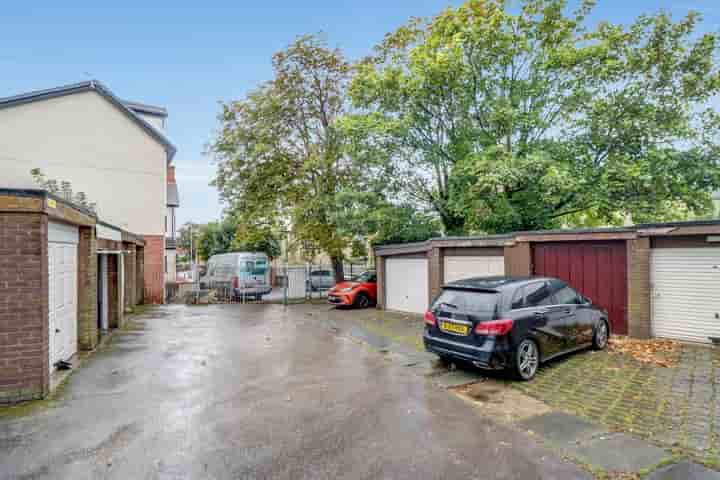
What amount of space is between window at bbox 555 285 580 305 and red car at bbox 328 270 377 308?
878 centimetres

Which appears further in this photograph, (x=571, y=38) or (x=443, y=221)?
(x=443, y=221)

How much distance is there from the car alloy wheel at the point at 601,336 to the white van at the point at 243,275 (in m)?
14.0

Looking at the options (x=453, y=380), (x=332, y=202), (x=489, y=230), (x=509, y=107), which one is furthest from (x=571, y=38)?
(x=453, y=380)

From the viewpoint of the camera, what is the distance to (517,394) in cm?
539

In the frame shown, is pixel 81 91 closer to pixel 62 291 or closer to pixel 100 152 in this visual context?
pixel 100 152

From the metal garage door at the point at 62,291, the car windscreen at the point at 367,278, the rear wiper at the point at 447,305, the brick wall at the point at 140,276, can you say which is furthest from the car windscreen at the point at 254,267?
the rear wiper at the point at 447,305

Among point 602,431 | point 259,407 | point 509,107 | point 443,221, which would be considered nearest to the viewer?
point 602,431

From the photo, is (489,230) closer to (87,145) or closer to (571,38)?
(571,38)

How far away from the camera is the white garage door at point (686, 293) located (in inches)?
299

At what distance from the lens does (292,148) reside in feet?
59.3

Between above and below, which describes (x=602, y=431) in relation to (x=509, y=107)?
below

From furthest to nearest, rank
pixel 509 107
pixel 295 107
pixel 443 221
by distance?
pixel 295 107
pixel 443 221
pixel 509 107

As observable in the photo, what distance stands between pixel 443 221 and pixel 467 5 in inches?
297

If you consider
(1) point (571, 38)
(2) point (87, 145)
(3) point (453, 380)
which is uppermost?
Answer: (1) point (571, 38)
